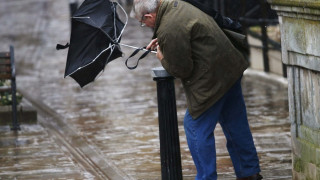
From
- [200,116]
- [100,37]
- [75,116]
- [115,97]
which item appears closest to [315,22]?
[200,116]

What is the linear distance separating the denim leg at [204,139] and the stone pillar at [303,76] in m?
0.64

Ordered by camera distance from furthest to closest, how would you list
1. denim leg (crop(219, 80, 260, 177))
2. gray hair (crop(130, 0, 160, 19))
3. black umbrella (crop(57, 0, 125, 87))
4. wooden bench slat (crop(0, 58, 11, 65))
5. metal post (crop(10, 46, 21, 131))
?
wooden bench slat (crop(0, 58, 11, 65)), metal post (crop(10, 46, 21, 131)), black umbrella (crop(57, 0, 125, 87)), denim leg (crop(219, 80, 260, 177)), gray hair (crop(130, 0, 160, 19))

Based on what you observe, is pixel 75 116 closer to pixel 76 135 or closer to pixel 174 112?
pixel 76 135

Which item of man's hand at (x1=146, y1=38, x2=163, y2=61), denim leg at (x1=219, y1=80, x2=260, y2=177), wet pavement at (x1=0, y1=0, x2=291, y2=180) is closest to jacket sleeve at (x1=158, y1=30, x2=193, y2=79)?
man's hand at (x1=146, y1=38, x2=163, y2=61)

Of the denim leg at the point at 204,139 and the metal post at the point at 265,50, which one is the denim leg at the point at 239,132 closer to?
the denim leg at the point at 204,139

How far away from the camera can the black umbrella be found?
6.89m

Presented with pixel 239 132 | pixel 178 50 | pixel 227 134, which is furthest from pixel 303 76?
pixel 178 50

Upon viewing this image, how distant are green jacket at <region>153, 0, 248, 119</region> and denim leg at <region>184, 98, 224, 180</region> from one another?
0.08 m

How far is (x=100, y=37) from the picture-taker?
693 cm

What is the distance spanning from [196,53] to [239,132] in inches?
34.3

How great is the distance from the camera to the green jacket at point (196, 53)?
6.16 m

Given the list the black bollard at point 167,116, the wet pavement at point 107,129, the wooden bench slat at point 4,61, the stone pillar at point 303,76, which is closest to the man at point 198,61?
the black bollard at point 167,116

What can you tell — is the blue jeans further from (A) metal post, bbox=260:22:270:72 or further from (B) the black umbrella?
(A) metal post, bbox=260:22:270:72

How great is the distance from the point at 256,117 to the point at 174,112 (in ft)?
14.4
